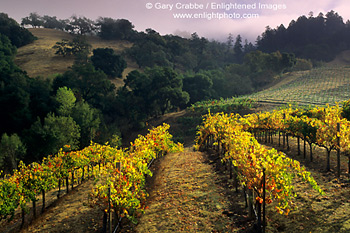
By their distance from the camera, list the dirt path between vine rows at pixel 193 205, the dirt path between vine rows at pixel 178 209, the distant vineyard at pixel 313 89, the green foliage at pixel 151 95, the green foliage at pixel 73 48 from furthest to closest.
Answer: the green foliage at pixel 73 48 → the green foliage at pixel 151 95 → the distant vineyard at pixel 313 89 → the dirt path between vine rows at pixel 178 209 → the dirt path between vine rows at pixel 193 205

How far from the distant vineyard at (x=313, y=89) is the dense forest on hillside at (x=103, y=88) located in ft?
34.8

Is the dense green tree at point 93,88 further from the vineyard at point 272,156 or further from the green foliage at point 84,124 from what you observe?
the vineyard at point 272,156

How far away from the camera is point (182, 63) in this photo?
108750 millimetres

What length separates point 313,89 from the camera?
66500 millimetres

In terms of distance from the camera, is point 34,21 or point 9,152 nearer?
point 9,152

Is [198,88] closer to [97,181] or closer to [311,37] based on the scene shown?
[97,181]

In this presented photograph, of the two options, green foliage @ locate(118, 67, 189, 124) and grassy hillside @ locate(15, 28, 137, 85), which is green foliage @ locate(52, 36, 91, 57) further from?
green foliage @ locate(118, 67, 189, 124)

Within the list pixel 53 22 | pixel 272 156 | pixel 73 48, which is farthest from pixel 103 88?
pixel 53 22

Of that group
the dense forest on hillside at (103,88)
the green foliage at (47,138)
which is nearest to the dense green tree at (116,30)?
the dense forest on hillside at (103,88)

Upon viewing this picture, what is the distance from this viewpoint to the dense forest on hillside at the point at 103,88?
38.5 m

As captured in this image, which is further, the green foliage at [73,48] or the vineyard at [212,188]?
the green foliage at [73,48]

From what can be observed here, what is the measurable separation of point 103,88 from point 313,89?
2124 inches

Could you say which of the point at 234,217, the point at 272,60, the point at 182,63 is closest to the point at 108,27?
the point at 182,63

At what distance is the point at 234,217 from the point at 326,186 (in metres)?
6.14
